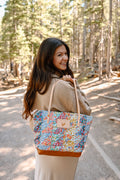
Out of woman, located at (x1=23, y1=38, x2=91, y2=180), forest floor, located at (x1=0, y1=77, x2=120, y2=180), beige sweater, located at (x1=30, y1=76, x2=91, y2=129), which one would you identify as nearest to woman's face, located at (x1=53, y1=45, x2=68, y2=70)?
woman, located at (x1=23, y1=38, x2=91, y2=180)

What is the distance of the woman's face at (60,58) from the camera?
187 centimetres

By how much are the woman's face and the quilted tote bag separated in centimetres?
35

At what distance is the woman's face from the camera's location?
1.87 m

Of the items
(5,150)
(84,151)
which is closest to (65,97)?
(84,151)

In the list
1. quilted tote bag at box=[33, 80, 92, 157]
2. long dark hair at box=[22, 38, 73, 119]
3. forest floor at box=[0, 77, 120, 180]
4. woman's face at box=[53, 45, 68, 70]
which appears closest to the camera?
quilted tote bag at box=[33, 80, 92, 157]

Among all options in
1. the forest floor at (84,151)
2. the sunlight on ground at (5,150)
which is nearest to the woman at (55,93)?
the forest floor at (84,151)

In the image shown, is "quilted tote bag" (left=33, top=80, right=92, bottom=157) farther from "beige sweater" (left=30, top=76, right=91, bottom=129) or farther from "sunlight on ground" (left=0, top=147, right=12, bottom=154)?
"sunlight on ground" (left=0, top=147, right=12, bottom=154)

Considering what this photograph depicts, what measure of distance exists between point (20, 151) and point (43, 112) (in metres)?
3.20

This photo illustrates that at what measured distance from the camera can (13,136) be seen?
17.4 feet

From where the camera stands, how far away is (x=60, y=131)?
165 centimetres

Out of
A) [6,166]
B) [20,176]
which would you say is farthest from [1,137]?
[20,176]

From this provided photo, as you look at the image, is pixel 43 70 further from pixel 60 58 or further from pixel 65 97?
pixel 65 97

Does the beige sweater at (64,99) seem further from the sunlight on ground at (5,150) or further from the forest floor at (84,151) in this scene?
the sunlight on ground at (5,150)

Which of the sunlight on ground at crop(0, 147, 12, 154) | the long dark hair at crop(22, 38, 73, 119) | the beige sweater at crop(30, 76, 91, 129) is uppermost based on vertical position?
the long dark hair at crop(22, 38, 73, 119)
